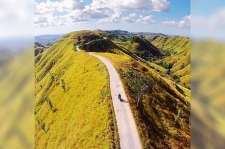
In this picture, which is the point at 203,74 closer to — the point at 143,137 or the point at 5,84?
the point at 5,84

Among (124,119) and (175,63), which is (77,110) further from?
(175,63)

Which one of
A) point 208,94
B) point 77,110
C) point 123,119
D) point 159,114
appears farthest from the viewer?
point 159,114

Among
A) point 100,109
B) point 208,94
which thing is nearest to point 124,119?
point 100,109

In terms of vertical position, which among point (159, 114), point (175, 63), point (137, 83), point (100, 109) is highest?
point (137, 83)

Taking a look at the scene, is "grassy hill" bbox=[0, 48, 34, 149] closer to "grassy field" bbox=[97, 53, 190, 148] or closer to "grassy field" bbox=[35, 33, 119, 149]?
"grassy field" bbox=[35, 33, 119, 149]

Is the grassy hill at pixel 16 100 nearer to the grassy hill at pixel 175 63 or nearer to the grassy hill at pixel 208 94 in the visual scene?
the grassy hill at pixel 208 94

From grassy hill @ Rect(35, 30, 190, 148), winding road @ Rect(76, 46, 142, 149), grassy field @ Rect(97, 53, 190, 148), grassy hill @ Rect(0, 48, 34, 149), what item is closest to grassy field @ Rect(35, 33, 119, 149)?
grassy hill @ Rect(35, 30, 190, 148)
